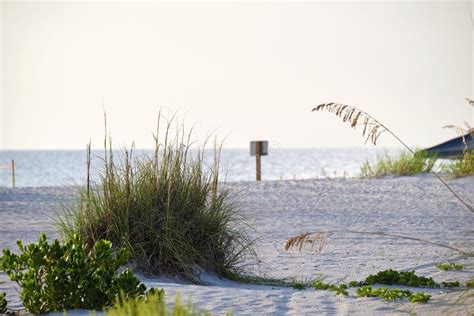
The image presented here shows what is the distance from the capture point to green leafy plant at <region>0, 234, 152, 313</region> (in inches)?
177

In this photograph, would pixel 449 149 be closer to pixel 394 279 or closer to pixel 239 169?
pixel 239 169

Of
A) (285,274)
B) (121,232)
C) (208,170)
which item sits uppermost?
(208,170)

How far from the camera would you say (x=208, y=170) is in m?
6.50

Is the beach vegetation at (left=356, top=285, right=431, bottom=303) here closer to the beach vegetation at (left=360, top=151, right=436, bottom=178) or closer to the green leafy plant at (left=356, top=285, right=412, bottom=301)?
the green leafy plant at (left=356, top=285, right=412, bottom=301)

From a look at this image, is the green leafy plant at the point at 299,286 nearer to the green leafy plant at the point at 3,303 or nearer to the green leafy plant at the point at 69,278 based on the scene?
the green leafy plant at the point at 69,278

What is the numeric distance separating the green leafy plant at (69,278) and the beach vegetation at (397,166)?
1147 cm

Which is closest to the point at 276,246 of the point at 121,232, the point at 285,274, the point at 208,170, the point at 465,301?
the point at 285,274

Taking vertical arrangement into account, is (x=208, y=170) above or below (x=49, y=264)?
above

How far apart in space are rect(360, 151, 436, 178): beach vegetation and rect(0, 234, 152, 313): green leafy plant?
1147 cm

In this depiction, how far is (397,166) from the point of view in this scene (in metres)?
15.8

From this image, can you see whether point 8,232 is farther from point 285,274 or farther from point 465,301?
point 465,301

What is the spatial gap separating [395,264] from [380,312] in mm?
2629

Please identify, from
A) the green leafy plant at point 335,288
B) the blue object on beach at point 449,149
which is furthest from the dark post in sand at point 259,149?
the green leafy plant at point 335,288

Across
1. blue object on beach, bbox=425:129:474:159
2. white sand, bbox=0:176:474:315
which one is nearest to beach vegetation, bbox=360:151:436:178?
blue object on beach, bbox=425:129:474:159
